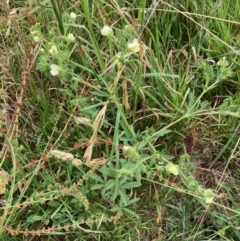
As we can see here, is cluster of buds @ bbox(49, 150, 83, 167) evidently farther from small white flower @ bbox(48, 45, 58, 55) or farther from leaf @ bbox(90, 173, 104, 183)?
small white flower @ bbox(48, 45, 58, 55)

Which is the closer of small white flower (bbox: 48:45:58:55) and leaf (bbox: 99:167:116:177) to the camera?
small white flower (bbox: 48:45:58:55)

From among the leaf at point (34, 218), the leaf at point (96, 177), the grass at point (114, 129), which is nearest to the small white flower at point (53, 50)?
the grass at point (114, 129)

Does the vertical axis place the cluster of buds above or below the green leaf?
above

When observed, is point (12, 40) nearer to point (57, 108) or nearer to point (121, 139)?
point (57, 108)

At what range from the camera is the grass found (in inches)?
60.6

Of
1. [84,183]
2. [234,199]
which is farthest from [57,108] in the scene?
[234,199]

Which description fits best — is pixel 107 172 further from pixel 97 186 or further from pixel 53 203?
pixel 53 203

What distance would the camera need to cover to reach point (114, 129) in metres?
1.65

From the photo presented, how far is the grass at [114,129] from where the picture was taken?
5.05 feet

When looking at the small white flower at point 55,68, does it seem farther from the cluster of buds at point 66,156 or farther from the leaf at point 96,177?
the leaf at point 96,177

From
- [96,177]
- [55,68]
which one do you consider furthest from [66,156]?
[55,68]

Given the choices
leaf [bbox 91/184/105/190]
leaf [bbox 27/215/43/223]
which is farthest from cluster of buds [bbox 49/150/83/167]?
leaf [bbox 27/215/43/223]

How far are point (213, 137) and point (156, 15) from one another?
19.8 inches

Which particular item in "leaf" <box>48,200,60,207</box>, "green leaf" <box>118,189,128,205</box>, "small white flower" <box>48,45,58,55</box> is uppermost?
"small white flower" <box>48,45,58,55</box>
